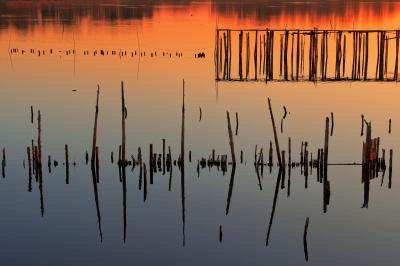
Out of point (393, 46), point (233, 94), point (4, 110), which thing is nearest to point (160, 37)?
point (393, 46)

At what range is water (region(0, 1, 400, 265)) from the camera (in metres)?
20.1

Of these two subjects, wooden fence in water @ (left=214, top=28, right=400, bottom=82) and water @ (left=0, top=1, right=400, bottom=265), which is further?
wooden fence in water @ (left=214, top=28, right=400, bottom=82)

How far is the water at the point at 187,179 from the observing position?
20.1m

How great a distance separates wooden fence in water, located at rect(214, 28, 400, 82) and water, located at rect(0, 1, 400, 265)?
2.95 ft

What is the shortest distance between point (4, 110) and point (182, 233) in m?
18.0

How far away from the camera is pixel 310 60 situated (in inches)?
1670

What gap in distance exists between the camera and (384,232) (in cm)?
2127

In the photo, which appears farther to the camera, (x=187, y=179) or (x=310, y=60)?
(x=310, y=60)

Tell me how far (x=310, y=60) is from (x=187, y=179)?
737 inches

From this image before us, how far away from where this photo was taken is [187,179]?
25.1 meters

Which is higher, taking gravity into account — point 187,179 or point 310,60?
point 310,60

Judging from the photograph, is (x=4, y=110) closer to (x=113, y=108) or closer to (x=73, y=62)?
(x=113, y=108)

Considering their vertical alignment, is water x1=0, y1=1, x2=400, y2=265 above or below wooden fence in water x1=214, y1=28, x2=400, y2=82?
below

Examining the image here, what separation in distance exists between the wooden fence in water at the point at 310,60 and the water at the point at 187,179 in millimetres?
898
